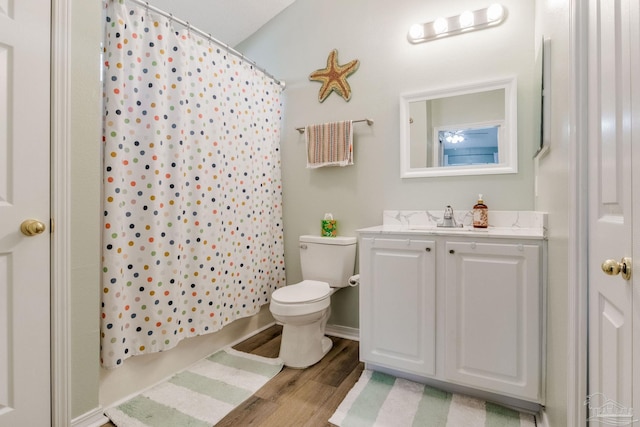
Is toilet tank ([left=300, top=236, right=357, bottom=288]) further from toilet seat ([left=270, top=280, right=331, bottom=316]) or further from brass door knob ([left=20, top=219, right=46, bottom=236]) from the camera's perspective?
brass door knob ([left=20, top=219, right=46, bottom=236])

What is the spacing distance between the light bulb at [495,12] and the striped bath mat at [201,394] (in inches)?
100

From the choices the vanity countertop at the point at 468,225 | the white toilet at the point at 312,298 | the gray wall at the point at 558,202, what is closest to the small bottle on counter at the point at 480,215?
the vanity countertop at the point at 468,225

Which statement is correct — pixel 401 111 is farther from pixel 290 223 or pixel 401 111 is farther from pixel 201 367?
pixel 201 367

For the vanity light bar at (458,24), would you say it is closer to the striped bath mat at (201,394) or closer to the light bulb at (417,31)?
the light bulb at (417,31)

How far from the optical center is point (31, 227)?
118 cm

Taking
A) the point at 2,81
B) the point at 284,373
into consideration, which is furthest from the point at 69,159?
the point at 284,373

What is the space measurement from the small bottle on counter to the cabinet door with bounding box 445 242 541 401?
1.21 ft

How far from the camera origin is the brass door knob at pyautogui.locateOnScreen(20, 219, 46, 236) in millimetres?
1169

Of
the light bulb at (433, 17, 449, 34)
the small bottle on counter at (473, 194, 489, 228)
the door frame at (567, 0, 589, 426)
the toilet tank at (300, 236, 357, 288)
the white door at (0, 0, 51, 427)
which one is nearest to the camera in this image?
the door frame at (567, 0, 589, 426)

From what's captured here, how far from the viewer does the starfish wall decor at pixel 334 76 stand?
7.72 ft

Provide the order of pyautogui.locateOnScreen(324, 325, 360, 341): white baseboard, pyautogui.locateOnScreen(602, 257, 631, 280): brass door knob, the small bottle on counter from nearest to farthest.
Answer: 1. pyautogui.locateOnScreen(602, 257, 631, 280): brass door knob
2. the small bottle on counter
3. pyautogui.locateOnScreen(324, 325, 360, 341): white baseboard

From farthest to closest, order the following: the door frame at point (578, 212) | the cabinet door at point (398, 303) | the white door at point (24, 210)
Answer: the cabinet door at point (398, 303) < the white door at point (24, 210) < the door frame at point (578, 212)

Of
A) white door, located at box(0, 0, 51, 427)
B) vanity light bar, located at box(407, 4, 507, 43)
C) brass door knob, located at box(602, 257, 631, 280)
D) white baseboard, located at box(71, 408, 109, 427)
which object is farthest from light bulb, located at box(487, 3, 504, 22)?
white baseboard, located at box(71, 408, 109, 427)

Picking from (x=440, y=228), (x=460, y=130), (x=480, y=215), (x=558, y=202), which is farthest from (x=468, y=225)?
(x=558, y=202)
